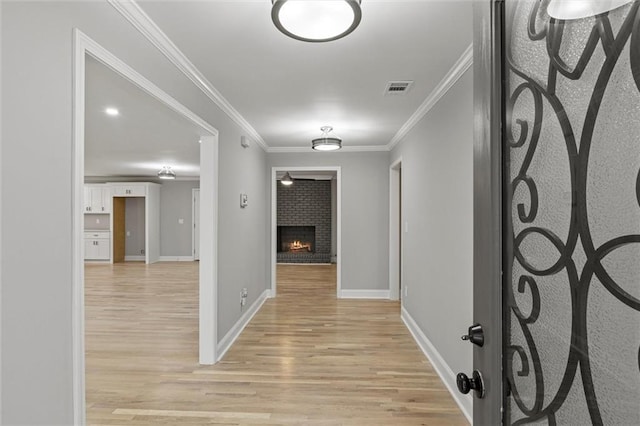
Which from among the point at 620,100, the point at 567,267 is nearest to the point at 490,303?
the point at 567,267

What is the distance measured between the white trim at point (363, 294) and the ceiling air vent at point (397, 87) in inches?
139

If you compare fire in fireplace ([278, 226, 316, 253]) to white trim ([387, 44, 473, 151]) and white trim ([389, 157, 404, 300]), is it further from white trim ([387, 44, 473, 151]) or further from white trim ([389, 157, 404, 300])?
white trim ([387, 44, 473, 151])

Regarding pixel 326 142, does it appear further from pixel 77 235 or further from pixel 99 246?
pixel 99 246

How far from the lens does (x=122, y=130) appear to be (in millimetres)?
4668

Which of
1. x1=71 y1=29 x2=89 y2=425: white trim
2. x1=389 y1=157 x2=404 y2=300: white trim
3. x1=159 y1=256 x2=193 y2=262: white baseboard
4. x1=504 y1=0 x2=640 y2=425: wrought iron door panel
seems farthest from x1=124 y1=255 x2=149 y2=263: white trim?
x1=504 y1=0 x2=640 y2=425: wrought iron door panel

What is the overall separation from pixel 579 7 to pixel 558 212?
0.38m

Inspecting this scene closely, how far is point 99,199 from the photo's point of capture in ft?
32.2

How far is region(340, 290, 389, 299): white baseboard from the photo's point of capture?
5.70 metres

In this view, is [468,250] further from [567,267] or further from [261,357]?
[261,357]

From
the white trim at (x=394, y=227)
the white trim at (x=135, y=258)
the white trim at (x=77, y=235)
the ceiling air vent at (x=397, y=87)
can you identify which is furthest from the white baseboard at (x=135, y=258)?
the white trim at (x=77, y=235)

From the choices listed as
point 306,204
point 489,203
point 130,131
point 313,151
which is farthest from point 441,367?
point 306,204

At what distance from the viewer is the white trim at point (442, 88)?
2.33 m

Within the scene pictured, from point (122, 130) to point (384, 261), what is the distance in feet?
14.1

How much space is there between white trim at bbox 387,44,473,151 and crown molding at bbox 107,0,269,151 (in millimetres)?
1890
